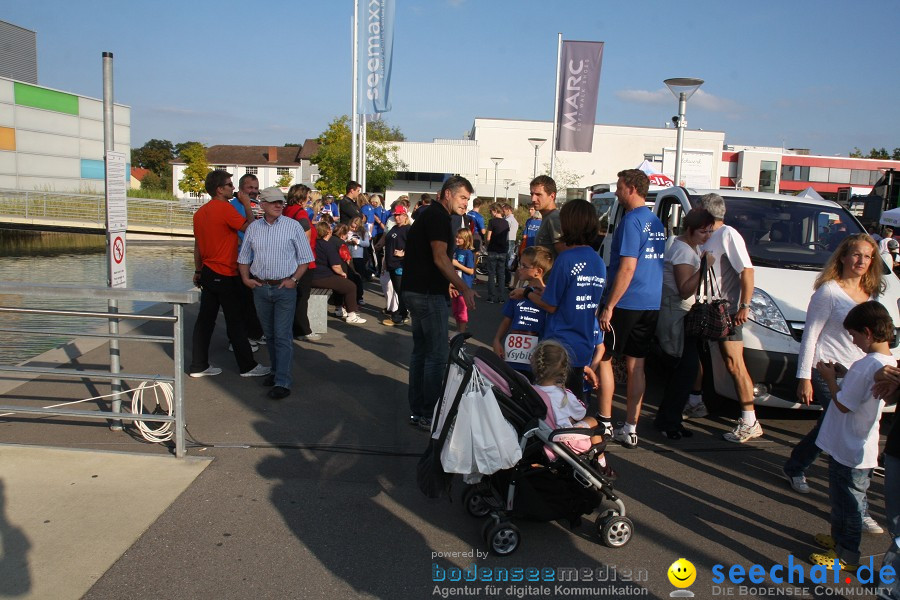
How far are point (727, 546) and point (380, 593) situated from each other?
80.1 inches

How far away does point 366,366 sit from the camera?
25.6 ft

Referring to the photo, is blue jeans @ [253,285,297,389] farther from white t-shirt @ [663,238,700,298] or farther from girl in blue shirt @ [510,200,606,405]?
white t-shirt @ [663,238,700,298]

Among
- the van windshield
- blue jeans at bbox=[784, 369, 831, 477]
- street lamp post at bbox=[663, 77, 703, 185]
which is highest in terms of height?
street lamp post at bbox=[663, 77, 703, 185]

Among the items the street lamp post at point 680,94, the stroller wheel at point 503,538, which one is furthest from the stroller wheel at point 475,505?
the street lamp post at point 680,94

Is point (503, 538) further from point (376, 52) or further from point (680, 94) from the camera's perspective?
point (376, 52)

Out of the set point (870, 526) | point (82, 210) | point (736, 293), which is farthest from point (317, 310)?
point (82, 210)

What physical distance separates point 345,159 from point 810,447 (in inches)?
A: 2010

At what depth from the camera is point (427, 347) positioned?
5.66m

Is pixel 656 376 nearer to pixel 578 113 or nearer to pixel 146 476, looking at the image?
pixel 146 476

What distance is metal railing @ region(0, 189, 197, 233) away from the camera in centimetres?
2691

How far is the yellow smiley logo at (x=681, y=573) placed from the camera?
11.6 feet

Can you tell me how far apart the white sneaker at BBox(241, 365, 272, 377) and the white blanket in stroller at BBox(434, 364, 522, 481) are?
3915 mm

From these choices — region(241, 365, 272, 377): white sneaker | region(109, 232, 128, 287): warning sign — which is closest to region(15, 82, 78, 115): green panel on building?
region(241, 365, 272, 377): white sneaker

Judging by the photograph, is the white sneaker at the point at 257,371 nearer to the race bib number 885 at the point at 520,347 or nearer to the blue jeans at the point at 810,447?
the race bib number 885 at the point at 520,347
